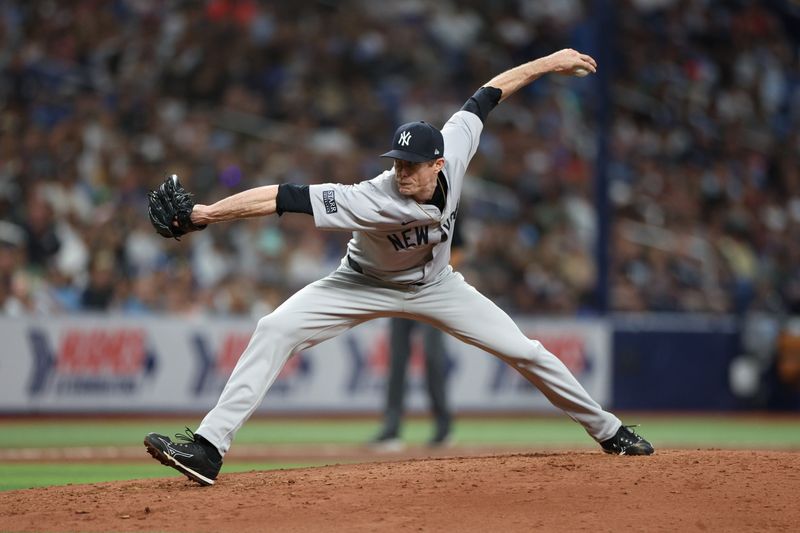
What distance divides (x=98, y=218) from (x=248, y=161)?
2658 mm

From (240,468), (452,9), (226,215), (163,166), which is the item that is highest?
(452,9)

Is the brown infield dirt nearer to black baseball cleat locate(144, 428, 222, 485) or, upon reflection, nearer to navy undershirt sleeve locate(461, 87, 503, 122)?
black baseball cleat locate(144, 428, 222, 485)

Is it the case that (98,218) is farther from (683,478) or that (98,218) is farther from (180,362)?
(683,478)

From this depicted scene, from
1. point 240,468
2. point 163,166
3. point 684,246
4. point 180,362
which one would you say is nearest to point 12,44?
point 163,166

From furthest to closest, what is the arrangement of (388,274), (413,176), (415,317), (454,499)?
1. (415,317)
2. (388,274)
3. (413,176)
4. (454,499)

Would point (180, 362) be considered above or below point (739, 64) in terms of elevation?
below

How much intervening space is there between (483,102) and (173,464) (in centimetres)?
272

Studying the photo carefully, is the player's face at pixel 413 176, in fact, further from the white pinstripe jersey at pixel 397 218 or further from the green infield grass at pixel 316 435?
the green infield grass at pixel 316 435

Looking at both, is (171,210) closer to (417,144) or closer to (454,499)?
(417,144)

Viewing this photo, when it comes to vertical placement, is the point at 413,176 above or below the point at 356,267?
above

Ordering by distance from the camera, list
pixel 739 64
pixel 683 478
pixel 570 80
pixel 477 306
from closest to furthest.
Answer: pixel 683 478
pixel 477 306
pixel 570 80
pixel 739 64

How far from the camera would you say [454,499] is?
5.90m

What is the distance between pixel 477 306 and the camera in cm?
665

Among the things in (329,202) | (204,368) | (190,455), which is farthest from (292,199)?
(204,368)
